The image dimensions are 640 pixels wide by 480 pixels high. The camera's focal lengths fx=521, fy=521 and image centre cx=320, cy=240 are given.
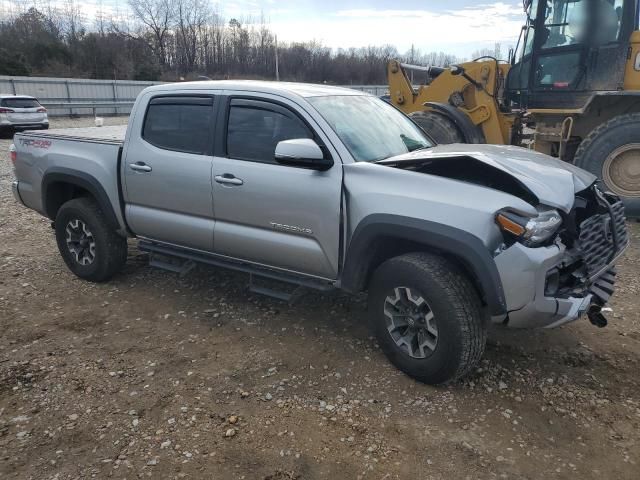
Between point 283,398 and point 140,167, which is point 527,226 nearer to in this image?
point 283,398

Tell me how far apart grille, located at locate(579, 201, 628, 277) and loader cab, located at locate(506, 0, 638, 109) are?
15.5ft

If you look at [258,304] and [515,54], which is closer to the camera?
[258,304]

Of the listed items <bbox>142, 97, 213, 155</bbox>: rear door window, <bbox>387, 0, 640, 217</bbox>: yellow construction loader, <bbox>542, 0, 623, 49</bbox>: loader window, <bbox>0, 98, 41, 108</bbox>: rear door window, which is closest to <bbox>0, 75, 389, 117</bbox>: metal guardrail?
<bbox>0, 98, 41, 108</bbox>: rear door window

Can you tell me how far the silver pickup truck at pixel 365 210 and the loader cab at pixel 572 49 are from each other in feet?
14.7

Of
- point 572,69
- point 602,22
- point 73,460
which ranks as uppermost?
point 602,22

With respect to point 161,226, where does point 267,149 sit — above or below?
above

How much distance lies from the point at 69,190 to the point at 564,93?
7068 millimetres

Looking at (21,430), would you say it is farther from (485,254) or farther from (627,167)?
(627,167)

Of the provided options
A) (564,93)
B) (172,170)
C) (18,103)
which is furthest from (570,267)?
(18,103)

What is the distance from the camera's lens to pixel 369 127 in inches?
162

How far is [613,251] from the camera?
3.61 metres

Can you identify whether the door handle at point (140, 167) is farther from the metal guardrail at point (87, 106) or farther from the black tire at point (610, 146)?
the metal guardrail at point (87, 106)

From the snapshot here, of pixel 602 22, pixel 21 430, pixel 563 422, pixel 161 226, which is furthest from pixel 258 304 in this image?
pixel 602 22

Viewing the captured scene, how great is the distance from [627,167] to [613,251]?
4.56m
